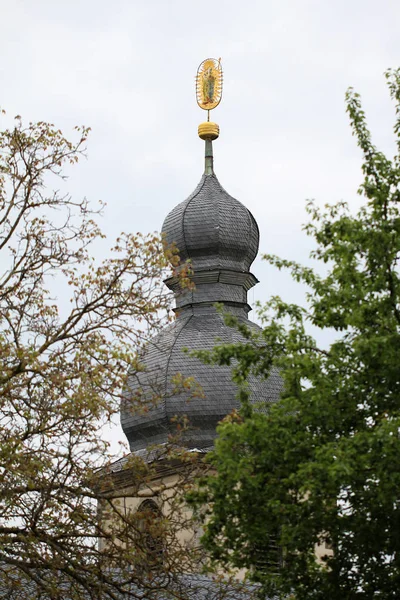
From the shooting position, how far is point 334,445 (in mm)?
21516

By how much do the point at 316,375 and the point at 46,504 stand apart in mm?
4159

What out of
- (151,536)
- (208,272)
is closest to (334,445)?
(151,536)

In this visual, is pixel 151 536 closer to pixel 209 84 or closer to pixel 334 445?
pixel 334 445

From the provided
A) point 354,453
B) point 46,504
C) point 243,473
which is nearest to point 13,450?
point 46,504

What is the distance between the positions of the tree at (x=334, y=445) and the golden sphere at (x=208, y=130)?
2535 cm

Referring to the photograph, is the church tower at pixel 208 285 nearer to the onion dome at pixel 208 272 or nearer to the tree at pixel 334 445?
the onion dome at pixel 208 272

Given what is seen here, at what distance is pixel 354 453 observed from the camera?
68.5 feet

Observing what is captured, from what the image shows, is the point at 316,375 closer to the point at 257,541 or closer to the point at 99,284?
the point at 257,541

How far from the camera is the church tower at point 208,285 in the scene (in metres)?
41.4

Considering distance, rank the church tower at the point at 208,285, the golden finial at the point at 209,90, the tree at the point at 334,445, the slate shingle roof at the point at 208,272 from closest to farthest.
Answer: the tree at the point at 334,445 → the church tower at the point at 208,285 → the slate shingle roof at the point at 208,272 → the golden finial at the point at 209,90

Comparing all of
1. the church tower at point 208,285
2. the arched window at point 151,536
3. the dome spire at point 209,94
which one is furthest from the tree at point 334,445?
the dome spire at point 209,94

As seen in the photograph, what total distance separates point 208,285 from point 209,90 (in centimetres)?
627

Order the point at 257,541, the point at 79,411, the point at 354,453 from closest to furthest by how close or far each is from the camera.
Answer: the point at 354,453 → the point at 257,541 → the point at 79,411

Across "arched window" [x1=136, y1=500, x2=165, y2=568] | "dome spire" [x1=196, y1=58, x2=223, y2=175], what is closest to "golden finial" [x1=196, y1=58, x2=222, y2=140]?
"dome spire" [x1=196, y1=58, x2=223, y2=175]
